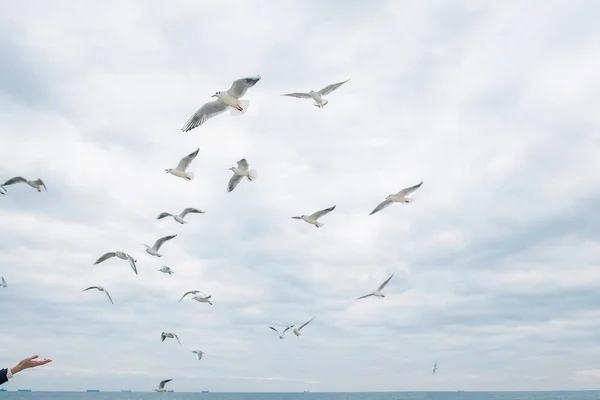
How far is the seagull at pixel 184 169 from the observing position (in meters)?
30.2

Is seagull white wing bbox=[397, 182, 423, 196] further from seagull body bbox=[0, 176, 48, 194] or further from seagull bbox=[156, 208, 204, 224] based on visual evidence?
seagull body bbox=[0, 176, 48, 194]

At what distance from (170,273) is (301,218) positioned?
10.3 m

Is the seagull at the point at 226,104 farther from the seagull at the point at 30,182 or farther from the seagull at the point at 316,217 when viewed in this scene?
the seagull at the point at 30,182

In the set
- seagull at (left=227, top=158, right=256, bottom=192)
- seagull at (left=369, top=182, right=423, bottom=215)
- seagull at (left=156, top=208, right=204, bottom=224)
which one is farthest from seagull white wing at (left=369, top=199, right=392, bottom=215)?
seagull at (left=156, top=208, right=204, bottom=224)

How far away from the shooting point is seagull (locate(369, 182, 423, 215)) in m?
30.8

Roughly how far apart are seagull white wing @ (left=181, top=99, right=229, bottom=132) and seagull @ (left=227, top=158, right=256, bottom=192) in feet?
17.5

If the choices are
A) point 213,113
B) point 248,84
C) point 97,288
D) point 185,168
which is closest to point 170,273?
point 97,288

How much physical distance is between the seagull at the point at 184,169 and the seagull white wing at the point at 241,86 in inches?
305

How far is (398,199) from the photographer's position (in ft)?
103

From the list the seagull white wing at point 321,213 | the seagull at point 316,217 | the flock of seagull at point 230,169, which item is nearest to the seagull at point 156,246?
the flock of seagull at point 230,169

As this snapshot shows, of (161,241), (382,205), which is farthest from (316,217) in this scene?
(161,241)

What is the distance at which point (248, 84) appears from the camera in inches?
882

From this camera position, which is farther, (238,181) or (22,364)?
(238,181)

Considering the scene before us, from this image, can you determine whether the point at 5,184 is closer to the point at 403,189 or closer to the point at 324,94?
the point at 324,94
